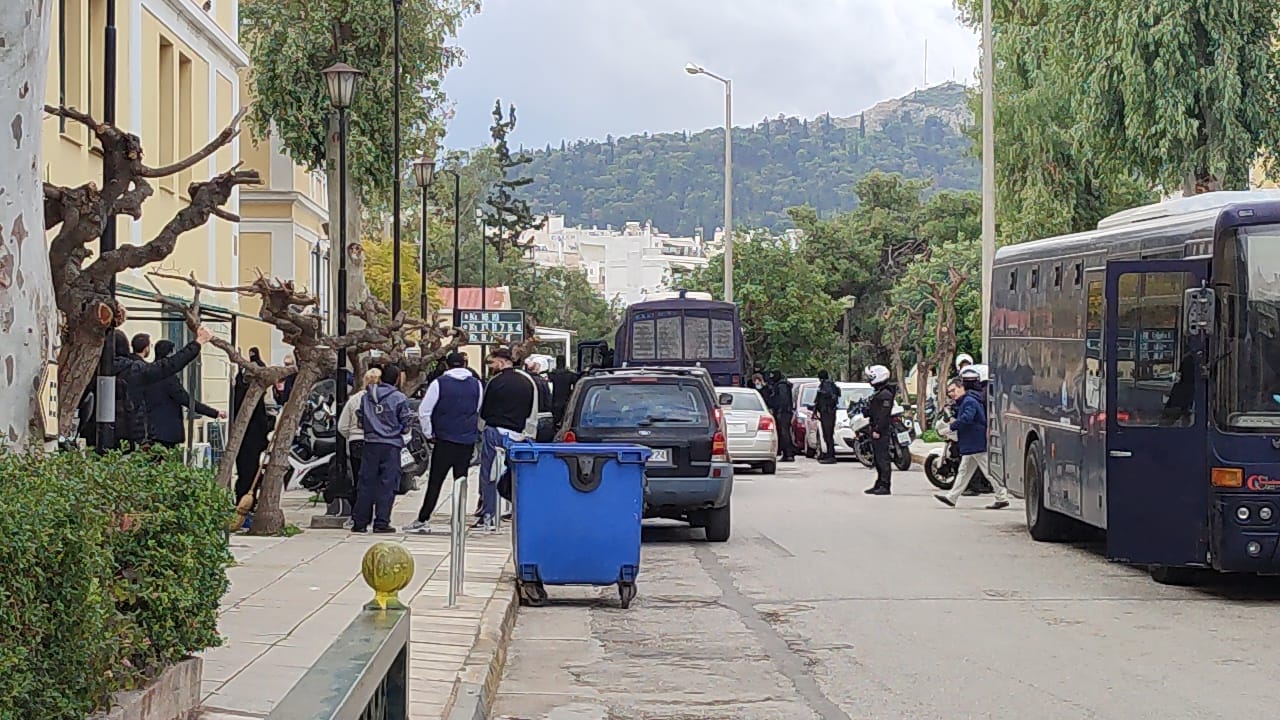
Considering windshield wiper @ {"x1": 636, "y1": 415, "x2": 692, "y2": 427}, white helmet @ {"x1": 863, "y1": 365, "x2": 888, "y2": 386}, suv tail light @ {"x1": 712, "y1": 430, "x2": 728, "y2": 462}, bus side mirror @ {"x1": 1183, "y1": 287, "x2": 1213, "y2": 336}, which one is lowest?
suv tail light @ {"x1": 712, "y1": 430, "x2": 728, "y2": 462}

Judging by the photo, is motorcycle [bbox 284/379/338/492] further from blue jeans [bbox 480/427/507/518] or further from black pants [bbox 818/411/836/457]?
Result: black pants [bbox 818/411/836/457]

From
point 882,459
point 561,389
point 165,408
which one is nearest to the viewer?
point 165,408

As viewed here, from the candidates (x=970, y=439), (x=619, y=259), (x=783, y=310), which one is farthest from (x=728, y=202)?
(x=619, y=259)

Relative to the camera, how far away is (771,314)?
60375mm

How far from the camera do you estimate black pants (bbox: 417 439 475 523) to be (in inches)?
674

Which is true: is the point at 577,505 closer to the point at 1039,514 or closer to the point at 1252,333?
the point at 1252,333

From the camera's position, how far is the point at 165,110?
1052 inches

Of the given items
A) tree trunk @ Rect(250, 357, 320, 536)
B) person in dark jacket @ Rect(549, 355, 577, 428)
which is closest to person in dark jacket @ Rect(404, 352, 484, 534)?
tree trunk @ Rect(250, 357, 320, 536)

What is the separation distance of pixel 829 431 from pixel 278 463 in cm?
1859

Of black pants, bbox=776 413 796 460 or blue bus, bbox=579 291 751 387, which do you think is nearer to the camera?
black pants, bbox=776 413 796 460

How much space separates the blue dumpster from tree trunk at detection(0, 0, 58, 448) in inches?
201

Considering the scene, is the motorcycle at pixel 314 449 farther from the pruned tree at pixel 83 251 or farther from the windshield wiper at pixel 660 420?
the pruned tree at pixel 83 251

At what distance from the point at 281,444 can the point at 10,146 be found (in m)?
8.80

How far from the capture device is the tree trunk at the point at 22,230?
7.42 metres
